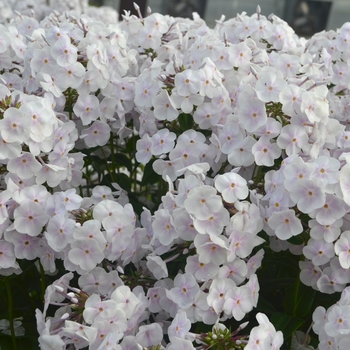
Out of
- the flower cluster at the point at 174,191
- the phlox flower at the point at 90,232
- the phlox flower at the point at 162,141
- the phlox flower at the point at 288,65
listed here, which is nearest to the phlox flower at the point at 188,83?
the flower cluster at the point at 174,191

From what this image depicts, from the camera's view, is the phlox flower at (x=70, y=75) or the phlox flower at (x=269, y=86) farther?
the phlox flower at (x=70, y=75)

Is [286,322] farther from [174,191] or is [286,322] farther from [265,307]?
[174,191]

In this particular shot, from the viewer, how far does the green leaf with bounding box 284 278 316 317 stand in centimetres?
139

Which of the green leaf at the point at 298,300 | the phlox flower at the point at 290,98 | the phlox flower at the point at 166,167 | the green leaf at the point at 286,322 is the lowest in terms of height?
the green leaf at the point at 286,322

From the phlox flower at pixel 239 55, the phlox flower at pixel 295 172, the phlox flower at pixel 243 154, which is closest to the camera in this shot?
the phlox flower at pixel 295 172

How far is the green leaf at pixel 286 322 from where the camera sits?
4.41 ft

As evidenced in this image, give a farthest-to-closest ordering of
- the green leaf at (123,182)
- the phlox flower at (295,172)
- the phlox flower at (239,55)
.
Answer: the green leaf at (123,182) → the phlox flower at (239,55) → the phlox flower at (295,172)

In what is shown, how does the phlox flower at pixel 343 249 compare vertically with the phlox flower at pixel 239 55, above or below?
below

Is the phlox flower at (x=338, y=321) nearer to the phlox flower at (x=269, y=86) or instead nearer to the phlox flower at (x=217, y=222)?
the phlox flower at (x=217, y=222)

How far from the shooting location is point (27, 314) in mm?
1708

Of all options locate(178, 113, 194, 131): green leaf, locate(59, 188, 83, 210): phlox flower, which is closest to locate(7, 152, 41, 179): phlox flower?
locate(59, 188, 83, 210): phlox flower

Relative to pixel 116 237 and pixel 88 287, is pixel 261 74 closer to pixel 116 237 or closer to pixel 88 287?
pixel 116 237

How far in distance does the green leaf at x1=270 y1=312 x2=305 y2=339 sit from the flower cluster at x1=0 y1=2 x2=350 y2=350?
67 millimetres

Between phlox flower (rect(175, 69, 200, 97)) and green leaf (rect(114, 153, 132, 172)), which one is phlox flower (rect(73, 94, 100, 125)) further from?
green leaf (rect(114, 153, 132, 172))
